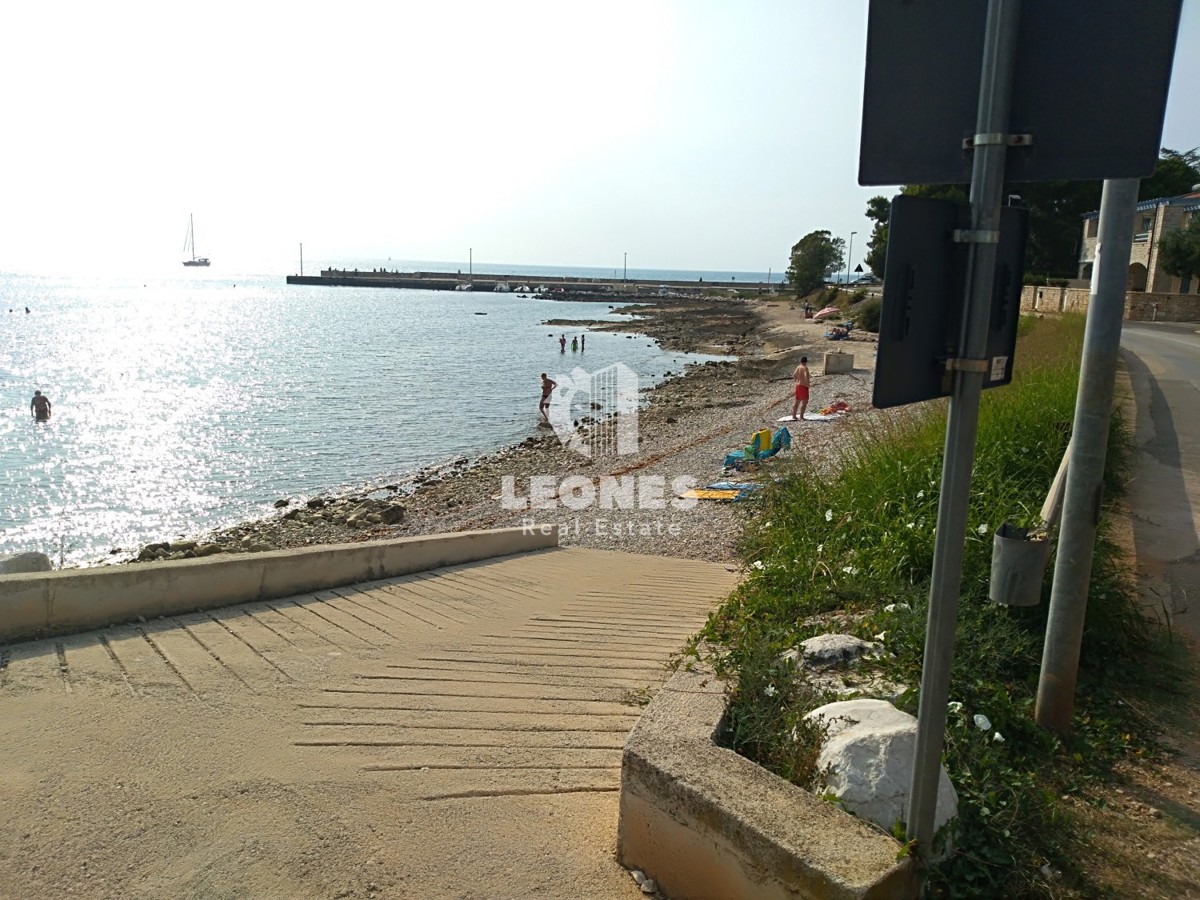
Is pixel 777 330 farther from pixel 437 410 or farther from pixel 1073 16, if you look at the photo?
pixel 1073 16

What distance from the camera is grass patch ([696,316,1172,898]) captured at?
123 inches

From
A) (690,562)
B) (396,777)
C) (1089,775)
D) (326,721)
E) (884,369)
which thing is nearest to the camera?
(884,369)

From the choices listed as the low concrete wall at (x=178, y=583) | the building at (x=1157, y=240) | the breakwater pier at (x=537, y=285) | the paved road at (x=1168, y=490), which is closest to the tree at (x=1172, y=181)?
the building at (x=1157, y=240)

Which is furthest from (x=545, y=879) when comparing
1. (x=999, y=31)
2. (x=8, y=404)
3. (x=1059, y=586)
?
(x=8, y=404)

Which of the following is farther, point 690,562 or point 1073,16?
point 690,562

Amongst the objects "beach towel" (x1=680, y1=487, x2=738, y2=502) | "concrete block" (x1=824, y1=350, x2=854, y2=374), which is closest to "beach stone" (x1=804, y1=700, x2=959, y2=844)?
"beach towel" (x1=680, y1=487, x2=738, y2=502)

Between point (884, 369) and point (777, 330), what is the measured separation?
65.5 m

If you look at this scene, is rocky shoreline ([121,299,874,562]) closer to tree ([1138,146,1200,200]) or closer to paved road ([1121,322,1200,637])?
paved road ([1121,322,1200,637])

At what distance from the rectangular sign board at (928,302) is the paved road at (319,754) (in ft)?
6.71

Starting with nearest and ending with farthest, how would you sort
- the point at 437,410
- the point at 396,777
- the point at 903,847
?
the point at 903,847
the point at 396,777
the point at 437,410

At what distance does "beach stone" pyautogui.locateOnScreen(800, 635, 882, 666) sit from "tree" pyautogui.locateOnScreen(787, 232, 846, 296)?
98408 millimetres

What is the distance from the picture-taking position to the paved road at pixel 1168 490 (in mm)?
5742

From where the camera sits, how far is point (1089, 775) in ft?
11.8

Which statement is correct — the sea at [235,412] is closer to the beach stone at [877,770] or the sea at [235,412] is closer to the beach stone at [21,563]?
the beach stone at [21,563]
